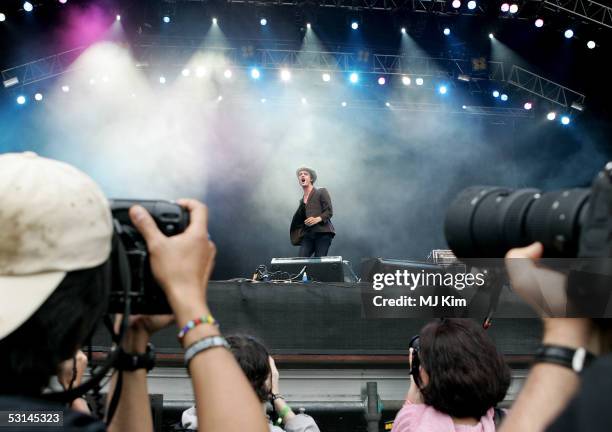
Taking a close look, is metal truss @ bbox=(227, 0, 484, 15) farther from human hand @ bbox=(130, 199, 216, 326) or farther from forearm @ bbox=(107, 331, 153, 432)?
human hand @ bbox=(130, 199, 216, 326)

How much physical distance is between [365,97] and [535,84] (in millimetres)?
2987

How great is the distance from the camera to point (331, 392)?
369 centimetres

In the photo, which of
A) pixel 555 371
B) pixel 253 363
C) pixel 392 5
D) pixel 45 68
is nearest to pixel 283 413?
pixel 253 363

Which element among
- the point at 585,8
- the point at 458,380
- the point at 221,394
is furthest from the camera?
the point at 585,8

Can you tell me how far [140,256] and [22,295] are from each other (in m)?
0.22

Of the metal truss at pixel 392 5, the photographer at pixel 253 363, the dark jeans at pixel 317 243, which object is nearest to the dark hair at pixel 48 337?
the photographer at pixel 253 363

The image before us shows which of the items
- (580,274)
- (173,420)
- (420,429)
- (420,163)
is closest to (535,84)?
(420,163)

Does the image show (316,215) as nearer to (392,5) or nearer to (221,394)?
(392,5)

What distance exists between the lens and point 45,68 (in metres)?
10.3

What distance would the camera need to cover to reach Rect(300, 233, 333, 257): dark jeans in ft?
23.5

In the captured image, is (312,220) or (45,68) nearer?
(312,220)

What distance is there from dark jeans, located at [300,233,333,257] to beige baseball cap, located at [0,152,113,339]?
621cm

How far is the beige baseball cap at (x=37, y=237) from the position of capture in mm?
861

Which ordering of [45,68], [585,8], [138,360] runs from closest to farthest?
[138,360], [585,8], [45,68]
